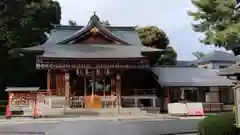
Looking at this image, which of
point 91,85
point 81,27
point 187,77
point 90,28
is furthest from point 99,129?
point 81,27

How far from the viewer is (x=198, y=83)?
32.8 metres

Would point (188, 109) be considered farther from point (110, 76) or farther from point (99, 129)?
point (99, 129)

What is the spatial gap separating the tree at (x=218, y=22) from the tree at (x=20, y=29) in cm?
2386

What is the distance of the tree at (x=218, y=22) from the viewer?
12.2 metres

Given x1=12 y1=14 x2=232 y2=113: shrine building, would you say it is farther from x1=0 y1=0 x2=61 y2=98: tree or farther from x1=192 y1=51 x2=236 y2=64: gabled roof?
x1=192 y1=51 x2=236 y2=64: gabled roof

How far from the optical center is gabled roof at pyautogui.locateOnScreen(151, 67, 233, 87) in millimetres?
32812

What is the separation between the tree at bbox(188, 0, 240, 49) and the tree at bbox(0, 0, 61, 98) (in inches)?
939

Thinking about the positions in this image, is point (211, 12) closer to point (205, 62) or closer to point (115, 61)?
point (115, 61)

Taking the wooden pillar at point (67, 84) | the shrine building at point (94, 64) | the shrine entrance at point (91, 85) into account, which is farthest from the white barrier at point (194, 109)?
the wooden pillar at point (67, 84)

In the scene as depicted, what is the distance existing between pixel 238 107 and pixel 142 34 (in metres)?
34.5

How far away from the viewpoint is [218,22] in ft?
46.2

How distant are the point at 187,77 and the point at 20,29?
58.0 feet

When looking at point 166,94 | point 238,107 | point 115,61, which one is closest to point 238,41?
point 238,107

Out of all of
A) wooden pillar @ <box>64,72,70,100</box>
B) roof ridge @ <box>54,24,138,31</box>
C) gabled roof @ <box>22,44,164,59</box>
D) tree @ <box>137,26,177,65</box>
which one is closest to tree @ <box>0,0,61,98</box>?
roof ridge @ <box>54,24,138,31</box>
